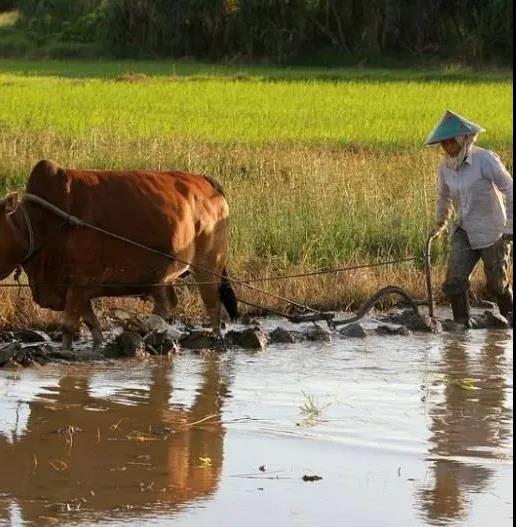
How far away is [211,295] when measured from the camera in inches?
365

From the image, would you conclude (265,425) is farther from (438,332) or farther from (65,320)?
(438,332)

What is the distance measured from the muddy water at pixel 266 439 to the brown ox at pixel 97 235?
1.79 feet

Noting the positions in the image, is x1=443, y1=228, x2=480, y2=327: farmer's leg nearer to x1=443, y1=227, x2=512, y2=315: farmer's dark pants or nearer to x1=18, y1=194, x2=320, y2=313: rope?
x1=443, y1=227, x2=512, y2=315: farmer's dark pants

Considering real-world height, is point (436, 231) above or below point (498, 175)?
below

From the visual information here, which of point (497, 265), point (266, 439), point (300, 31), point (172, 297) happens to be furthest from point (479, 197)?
point (300, 31)

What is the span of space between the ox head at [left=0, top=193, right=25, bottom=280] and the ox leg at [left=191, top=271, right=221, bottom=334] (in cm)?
130

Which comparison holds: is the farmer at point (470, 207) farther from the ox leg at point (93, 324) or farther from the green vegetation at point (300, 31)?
the green vegetation at point (300, 31)

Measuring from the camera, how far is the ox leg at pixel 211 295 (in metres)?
9.22

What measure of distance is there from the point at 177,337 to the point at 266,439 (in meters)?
2.51

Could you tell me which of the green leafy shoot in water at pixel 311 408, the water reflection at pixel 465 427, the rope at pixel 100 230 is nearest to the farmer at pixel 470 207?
the water reflection at pixel 465 427

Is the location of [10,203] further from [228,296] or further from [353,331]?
[353,331]

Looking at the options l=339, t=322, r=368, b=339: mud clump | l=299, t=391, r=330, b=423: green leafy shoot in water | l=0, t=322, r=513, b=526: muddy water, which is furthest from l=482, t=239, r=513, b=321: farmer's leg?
l=299, t=391, r=330, b=423: green leafy shoot in water

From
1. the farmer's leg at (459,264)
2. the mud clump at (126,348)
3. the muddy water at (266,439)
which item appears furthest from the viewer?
the farmer's leg at (459,264)

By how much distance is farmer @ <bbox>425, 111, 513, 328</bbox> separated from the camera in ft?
30.7
